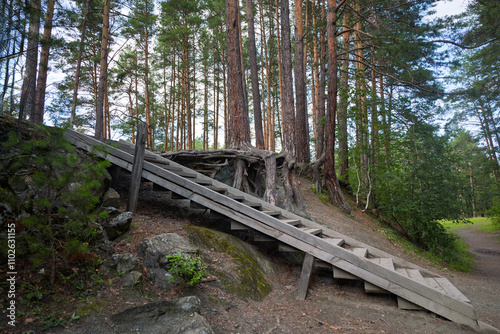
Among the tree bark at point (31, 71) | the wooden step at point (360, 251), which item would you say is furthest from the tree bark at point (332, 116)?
the tree bark at point (31, 71)

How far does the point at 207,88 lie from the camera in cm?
2561

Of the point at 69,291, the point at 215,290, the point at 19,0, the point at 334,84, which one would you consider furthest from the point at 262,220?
the point at 334,84

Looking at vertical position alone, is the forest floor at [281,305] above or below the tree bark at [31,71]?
below

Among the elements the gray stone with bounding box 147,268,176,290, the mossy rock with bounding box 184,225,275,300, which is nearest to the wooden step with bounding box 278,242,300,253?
the mossy rock with bounding box 184,225,275,300

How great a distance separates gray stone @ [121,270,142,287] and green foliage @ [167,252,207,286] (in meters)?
0.37

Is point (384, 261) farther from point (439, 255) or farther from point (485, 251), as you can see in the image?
point (485, 251)

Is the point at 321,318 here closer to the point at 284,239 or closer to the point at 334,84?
the point at 284,239

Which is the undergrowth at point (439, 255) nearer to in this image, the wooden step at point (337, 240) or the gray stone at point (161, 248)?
the wooden step at point (337, 240)

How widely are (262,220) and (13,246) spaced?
331cm

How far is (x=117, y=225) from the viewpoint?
4.13 metres

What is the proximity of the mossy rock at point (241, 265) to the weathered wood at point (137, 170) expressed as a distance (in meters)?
1.19

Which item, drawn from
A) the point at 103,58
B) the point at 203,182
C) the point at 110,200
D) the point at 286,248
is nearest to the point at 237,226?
the point at 286,248

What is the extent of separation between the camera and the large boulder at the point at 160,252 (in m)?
3.50

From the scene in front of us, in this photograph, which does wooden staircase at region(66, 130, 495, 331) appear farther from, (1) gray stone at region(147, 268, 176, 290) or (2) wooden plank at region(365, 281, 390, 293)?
(1) gray stone at region(147, 268, 176, 290)
